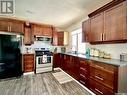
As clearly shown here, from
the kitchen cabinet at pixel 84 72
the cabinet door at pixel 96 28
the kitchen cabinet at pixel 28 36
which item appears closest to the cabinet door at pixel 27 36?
the kitchen cabinet at pixel 28 36

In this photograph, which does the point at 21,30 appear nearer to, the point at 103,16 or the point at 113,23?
the point at 103,16

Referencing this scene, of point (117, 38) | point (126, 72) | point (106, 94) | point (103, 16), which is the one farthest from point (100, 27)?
point (106, 94)

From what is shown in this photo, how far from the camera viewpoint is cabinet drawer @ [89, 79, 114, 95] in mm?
1992

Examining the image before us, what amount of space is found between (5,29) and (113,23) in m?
3.74

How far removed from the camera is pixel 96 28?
9.23 feet

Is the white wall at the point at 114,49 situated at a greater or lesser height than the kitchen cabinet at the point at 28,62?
greater

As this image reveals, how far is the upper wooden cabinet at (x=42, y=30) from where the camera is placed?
184 inches

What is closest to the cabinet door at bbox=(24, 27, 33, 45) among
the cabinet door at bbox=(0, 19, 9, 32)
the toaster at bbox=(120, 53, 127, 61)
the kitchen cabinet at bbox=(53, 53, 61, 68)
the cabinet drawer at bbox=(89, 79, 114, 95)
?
the cabinet door at bbox=(0, 19, 9, 32)

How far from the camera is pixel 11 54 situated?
11.9 feet

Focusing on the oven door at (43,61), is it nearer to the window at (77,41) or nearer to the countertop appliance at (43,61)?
the countertop appliance at (43,61)

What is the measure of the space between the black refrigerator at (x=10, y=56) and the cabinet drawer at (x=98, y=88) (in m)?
2.86

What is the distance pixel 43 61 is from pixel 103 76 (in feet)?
9.90

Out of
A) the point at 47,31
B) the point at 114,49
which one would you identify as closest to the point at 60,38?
the point at 47,31

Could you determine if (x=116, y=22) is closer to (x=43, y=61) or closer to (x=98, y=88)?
(x=98, y=88)
